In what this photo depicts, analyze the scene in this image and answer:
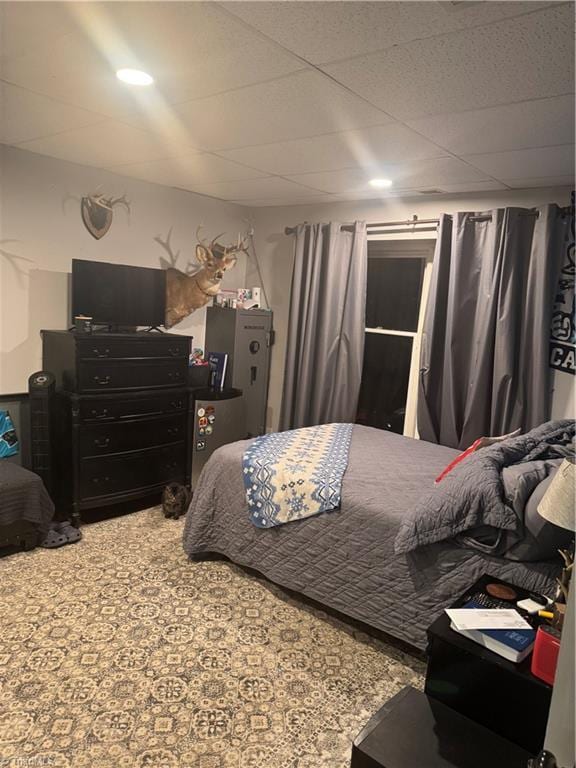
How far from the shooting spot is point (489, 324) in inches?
133

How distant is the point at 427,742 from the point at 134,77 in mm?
2512

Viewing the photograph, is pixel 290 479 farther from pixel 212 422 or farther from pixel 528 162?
pixel 528 162

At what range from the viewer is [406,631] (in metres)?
2.28

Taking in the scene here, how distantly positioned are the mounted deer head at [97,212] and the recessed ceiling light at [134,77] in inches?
73.5

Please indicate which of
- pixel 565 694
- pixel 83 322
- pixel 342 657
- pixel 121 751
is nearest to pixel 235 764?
pixel 121 751

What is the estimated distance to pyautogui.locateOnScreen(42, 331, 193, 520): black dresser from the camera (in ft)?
11.1

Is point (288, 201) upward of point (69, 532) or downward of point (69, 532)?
upward

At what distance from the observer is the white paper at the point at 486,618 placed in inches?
66.5

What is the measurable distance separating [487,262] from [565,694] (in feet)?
9.93

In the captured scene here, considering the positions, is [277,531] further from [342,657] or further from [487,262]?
[487,262]

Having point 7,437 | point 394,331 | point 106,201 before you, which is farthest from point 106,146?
point 394,331

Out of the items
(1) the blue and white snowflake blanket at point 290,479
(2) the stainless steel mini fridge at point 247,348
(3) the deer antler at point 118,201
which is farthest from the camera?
(2) the stainless steel mini fridge at point 247,348

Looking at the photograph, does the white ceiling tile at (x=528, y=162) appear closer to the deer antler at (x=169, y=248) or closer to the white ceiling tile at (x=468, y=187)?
the white ceiling tile at (x=468, y=187)

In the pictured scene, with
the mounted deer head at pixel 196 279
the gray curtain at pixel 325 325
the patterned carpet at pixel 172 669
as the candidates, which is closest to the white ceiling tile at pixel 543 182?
the gray curtain at pixel 325 325
